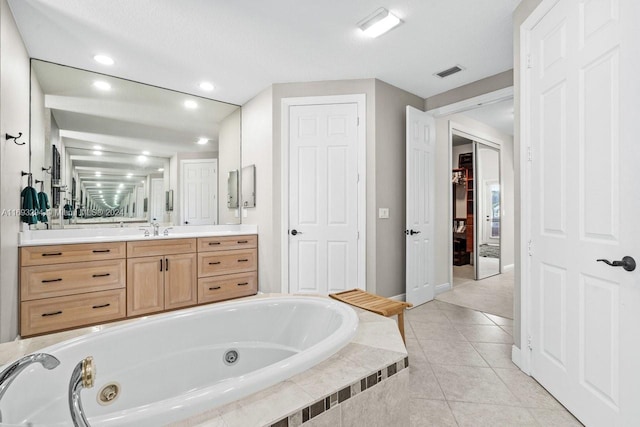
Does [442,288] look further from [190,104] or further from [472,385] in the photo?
[190,104]

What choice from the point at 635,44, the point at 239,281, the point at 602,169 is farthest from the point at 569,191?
the point at 239,281

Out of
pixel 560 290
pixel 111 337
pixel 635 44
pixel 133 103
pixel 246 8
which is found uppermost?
pixel 246 8

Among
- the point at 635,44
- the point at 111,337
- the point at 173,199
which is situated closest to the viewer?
the point at 635,44

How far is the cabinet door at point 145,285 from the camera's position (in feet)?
9.23

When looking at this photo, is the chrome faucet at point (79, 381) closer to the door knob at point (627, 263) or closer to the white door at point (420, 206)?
the door knob at point (627, 263)

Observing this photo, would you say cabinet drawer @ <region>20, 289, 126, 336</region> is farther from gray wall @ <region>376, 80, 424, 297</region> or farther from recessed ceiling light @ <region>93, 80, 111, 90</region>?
gray wall @ <region>376, 80, 424, 297</region>

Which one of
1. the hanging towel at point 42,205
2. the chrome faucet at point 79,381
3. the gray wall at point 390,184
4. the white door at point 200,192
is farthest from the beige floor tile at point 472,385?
the hanging towel at point 42,205

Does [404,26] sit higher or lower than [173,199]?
higher

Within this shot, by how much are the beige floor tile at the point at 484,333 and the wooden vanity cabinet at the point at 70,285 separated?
3.08 metres

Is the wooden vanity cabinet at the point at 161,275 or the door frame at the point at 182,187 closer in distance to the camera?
the wooden vanity cabinet at the point at 161,275

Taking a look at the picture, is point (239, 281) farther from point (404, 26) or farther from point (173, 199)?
point (404, 26)

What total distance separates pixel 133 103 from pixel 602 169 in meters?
3.92

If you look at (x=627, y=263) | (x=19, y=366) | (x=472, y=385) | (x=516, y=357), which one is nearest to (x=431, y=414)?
(x=472, y=385)

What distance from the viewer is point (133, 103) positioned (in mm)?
3262
